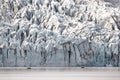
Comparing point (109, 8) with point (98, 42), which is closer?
point (98, 42)

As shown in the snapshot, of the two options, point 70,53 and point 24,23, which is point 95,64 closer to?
point 70,53

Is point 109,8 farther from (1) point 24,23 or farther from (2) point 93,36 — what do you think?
(1) point 24,23

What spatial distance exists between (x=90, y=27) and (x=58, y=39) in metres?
4.73

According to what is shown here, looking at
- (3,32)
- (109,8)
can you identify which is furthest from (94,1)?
(3,32)

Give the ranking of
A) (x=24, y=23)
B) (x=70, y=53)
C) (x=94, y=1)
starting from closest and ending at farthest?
(x=70, y=53) < (x=24, y=23) < (x=94, y=1)

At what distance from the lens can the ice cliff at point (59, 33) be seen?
184 feet

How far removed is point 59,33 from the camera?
59.3 meters

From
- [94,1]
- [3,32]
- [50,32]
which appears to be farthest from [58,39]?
[94,1]

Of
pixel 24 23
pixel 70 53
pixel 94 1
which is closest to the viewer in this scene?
pixel 70 53

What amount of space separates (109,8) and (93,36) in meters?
5.89

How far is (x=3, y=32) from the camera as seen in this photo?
5841cm

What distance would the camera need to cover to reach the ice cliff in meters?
56.0

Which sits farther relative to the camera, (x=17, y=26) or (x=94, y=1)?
(x=94, y=1)

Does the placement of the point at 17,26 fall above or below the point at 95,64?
above
